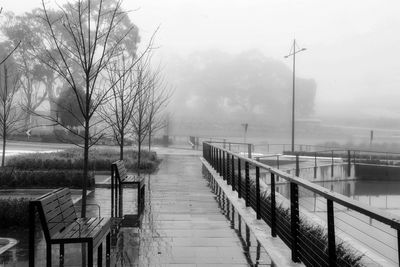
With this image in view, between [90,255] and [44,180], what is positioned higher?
[90,255]

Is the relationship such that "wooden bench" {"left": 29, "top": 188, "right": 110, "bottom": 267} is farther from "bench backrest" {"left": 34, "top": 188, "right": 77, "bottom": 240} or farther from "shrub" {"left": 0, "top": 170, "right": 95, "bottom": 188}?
"shrub" {"left": 0, "top": 170, "right": 95, "bottom": 188}

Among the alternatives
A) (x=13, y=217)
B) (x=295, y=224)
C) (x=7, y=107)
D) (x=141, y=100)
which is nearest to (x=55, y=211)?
(x=295, y=224)

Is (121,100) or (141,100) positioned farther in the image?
(141,100)

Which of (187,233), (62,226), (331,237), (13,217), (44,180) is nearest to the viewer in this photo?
(331,237)

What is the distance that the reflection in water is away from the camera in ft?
17.4

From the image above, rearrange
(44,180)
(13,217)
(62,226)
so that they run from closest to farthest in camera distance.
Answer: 1. (62,226)
2. (13,217)
3. (44,180)

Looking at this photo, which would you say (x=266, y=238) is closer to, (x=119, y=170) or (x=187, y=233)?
(x=187, y=233)

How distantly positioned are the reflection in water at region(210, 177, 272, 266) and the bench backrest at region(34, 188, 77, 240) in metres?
2.15

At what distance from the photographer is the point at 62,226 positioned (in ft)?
15.3

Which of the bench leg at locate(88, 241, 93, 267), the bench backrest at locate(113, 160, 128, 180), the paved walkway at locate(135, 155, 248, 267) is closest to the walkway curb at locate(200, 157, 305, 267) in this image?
the paved walkway at locate(135, 155, 248, 267)

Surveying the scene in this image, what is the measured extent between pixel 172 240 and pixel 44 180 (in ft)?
23.4

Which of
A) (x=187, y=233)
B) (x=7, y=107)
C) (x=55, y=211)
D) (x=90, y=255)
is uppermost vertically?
(x=7, y=107)

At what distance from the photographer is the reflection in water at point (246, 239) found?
17.4ft

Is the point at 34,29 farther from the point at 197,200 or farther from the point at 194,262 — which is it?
the point at 194,262
